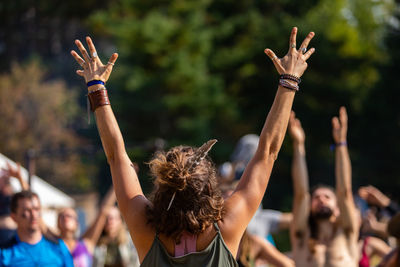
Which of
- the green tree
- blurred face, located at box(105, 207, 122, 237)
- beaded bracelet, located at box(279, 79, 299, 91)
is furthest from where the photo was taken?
the green tree

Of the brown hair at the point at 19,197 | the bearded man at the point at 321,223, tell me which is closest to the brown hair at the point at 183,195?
the brown hair at the point at 19,197

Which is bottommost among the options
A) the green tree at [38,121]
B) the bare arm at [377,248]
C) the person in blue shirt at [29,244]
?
the bare arm at [377,248]

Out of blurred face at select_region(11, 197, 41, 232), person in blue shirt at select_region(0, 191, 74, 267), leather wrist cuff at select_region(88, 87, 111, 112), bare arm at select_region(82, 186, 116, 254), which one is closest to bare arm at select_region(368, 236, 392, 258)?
bare arm at select_region(82, 186, 116, 254)

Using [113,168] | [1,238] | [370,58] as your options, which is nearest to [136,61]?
[370,58]

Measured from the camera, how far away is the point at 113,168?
2.92 meters

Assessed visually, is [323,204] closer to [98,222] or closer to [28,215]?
[98,222]

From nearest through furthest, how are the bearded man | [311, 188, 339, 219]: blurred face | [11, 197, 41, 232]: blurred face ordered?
[11, 197, 41, 232]: blurred face
the bearded man
[311, 188, 339, 219]: blurred face

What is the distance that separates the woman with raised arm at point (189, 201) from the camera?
2.76 m

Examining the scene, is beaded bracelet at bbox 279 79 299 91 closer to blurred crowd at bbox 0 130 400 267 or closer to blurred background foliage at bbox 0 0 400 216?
blurred crowd at bbox 0 130 400 267

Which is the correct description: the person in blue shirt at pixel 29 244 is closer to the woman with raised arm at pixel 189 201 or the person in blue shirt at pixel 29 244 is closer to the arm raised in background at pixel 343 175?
the woman with raised arm at pixel 189 201

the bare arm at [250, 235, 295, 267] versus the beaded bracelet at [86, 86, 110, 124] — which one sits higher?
the beaded bracelet at [86, 86, 110, 124]

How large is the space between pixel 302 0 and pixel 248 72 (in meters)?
4.89

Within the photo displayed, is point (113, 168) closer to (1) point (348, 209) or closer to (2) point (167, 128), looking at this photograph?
(1) point (348, 209)

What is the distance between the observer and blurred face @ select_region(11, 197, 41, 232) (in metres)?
4.60
